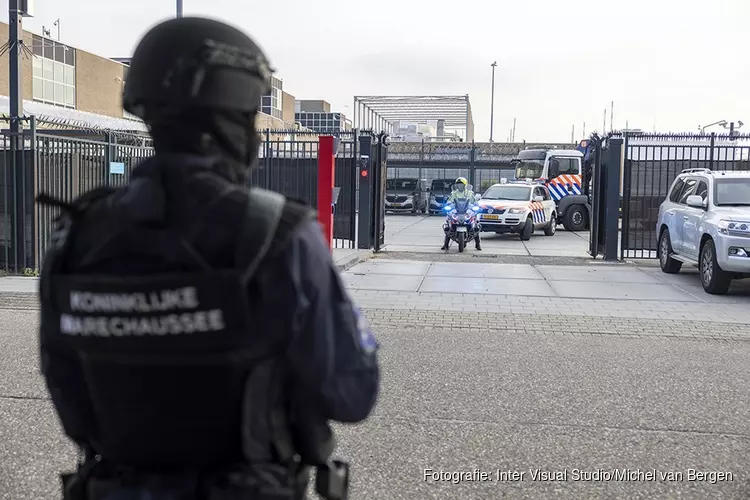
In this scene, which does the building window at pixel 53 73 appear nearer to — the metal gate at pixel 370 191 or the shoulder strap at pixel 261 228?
the metal gate at pixel 370 191

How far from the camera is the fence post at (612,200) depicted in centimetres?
1487

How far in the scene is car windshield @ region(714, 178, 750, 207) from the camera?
1109 centimetres

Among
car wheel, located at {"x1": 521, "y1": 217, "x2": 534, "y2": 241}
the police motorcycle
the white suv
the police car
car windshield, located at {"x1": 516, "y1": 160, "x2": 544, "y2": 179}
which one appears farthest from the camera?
car windshield, located at {"x1": 516, "y1": 160, "x2": 544, "y2": 179}

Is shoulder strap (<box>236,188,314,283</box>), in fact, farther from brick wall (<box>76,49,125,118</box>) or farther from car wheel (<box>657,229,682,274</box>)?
brick wall (<box>76,49,125,118</box>)

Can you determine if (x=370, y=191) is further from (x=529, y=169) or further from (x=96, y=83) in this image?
(x=96, y=83)

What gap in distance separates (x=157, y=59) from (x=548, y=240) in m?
20.3

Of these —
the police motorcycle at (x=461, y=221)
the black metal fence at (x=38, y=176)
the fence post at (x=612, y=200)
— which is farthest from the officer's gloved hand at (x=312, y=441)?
the police motorcycle at (x=461, y=221)

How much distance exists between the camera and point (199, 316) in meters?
1.61

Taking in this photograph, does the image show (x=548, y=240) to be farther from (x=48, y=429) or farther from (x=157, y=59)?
(x=157, y=59)

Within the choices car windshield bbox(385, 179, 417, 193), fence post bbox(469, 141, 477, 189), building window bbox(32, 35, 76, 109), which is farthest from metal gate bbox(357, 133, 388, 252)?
building window bbox(32, 35, 76, 109)

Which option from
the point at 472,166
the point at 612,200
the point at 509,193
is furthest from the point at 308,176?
the point at 472,166

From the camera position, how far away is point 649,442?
180 inches

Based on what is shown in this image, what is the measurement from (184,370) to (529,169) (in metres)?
28.1

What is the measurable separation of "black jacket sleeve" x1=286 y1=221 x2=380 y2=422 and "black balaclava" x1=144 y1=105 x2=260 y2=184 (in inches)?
10.3
